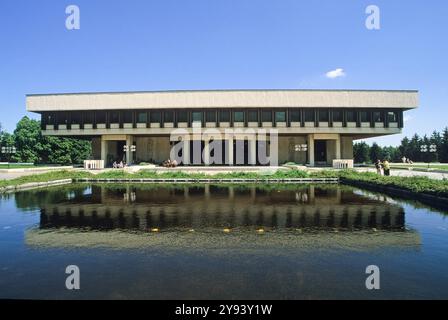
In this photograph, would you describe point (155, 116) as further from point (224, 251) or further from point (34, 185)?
point (224, 251)

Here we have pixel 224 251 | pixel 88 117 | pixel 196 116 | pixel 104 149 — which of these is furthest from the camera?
pixel 104 149

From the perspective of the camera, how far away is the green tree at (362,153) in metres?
68.3

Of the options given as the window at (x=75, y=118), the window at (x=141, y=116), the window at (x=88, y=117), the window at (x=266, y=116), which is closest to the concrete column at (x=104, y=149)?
the window at (x=88, y=117)

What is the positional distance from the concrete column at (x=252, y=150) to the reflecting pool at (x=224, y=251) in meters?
27.1

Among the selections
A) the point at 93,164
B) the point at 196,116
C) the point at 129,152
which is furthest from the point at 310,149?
the point at 93,164

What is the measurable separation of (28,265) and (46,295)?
183cm

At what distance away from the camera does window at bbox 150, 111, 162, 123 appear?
4003 cm

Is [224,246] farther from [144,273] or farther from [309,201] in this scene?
[309,201]

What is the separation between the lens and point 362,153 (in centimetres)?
6844

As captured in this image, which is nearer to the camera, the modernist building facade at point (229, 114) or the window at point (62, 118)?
the modernist building facade at point (229, 114)

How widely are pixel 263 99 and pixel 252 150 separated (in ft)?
23.2

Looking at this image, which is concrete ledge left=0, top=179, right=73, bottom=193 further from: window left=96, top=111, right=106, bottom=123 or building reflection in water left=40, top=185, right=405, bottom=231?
window left=96, top=111, right=106, bottom=123

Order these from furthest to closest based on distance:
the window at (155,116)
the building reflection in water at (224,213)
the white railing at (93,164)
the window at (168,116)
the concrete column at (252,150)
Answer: the window at (155,116)
the window at (168,116)
the concrete column at (252,150)
the white railing at (93,164)
the building reflection in water at (224,213)

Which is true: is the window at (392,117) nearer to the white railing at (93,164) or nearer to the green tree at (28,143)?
the white railing at (93,164)
